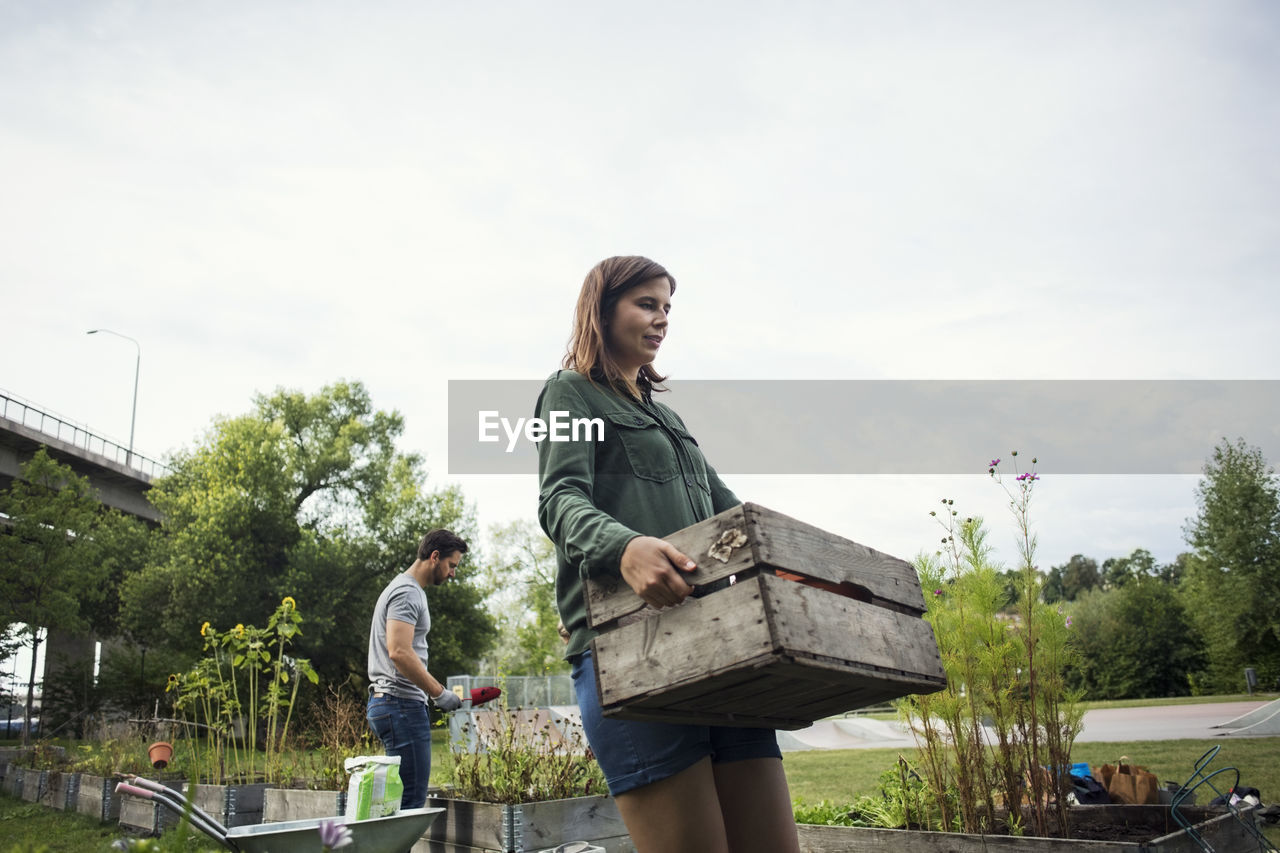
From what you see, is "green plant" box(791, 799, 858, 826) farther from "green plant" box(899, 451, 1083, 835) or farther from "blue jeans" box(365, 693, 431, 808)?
"blue jeans" box(365, 693, 431, 808)

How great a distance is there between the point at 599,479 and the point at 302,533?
24296 millimetres

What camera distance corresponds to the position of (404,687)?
452 centimetres

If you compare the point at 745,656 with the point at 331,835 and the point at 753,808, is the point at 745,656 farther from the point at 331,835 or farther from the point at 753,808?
the point at 331,835

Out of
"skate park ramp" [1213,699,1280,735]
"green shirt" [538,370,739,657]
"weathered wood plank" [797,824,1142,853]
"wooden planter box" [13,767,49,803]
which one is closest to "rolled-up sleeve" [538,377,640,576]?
"green shirt" [538,370,739,657]

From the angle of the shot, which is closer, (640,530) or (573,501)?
(573,501)

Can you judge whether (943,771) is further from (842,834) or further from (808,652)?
(808,652)

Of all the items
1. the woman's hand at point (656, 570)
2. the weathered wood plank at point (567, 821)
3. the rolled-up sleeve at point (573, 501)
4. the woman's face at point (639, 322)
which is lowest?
the weathered wood plank at point (567, 821)

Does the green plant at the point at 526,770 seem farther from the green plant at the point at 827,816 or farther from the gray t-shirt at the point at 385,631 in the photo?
the green plant at the point at 827,816

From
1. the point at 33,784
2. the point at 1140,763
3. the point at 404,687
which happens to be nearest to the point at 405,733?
the point at 404,687

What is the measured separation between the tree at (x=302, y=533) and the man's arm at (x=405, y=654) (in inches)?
801

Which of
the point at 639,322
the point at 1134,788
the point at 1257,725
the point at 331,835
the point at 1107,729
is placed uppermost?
the point at 639,322

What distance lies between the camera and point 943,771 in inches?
186

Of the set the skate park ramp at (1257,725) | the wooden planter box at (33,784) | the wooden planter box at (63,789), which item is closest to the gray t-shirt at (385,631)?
the wooden planter box at (63,789)

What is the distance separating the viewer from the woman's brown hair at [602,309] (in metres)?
2.27
